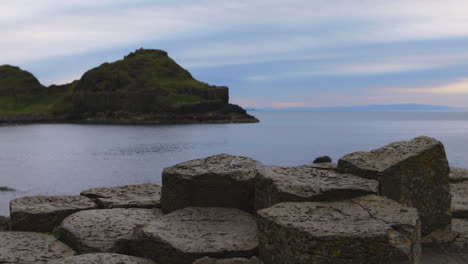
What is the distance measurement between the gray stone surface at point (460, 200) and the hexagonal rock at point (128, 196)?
19.1 feet

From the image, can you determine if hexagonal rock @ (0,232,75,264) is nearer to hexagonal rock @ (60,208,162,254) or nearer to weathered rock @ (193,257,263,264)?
hexagonal rock @ (60,208,162,254)

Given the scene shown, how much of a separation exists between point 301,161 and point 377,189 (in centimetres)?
5043

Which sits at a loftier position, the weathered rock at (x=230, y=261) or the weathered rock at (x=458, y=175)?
the weathered rock at (x=458, y=175)

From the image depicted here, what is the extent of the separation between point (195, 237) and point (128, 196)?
3.28 meters

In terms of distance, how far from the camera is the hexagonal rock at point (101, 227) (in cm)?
650

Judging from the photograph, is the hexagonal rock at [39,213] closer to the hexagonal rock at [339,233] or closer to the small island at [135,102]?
the hexagonal rock at [339,233]

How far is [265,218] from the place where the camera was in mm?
5527

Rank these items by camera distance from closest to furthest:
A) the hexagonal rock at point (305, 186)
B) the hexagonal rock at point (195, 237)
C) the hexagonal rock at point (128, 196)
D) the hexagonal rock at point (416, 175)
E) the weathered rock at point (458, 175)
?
the hexagonal rock at point (195, 237)
the hexagonal rock at point (305, 186)
the hexagonal rock at point (416, 175)
the hexagonal rock at point (128, 196)
the weathered rock at point (458, 175)

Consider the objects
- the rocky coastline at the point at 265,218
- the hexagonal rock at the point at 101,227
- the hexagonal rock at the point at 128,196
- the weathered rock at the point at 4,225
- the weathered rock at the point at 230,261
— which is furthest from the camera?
the weathered rock at the point at 4,225

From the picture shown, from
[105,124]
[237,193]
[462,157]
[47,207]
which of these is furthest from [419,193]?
[105,124]

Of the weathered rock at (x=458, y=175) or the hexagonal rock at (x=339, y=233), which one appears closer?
the hexagonal rock at (x=339, y=233)

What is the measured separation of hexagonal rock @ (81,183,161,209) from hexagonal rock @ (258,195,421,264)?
11.3ft

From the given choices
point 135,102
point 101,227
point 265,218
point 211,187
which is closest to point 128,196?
point 101,227

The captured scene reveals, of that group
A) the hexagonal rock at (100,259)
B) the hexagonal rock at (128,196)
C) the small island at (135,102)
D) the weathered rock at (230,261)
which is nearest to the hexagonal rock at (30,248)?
the hexagonal rock at (100,259)
